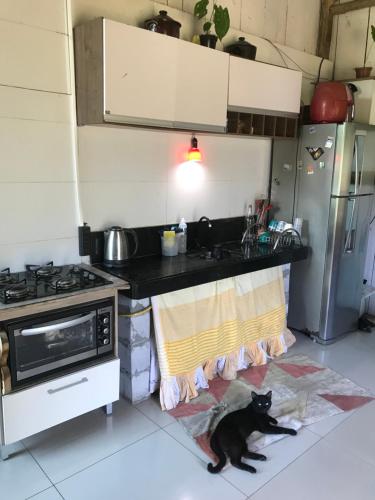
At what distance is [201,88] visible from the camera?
8.17ft

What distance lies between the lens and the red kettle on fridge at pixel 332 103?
3.12 metres

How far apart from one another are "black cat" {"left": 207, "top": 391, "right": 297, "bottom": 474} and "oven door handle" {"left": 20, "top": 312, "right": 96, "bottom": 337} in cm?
87

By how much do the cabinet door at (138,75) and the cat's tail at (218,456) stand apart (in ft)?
5.60

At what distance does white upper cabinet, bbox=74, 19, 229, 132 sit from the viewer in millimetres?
2104

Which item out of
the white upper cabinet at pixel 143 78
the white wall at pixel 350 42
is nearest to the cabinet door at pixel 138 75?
the white upper cabinet at pixel 143 78

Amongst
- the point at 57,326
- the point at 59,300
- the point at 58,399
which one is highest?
the point at 59,300

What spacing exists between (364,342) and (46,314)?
103 inches

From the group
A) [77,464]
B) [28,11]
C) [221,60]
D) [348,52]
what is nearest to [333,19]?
[348,52]

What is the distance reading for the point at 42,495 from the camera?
1811 mm

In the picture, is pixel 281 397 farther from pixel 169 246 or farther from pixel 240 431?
pixel 169 246

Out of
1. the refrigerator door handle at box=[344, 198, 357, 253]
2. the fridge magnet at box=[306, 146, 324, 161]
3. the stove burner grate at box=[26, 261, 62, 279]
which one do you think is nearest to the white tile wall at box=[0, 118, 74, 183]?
the stove burner grate at box=[26, 261, 62, 279]

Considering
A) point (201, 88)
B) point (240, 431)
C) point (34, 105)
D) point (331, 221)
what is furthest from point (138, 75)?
point (240, 431)

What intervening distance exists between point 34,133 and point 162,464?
182cm

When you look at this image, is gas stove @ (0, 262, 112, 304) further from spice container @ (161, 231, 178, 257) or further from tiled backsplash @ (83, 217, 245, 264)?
spice container @ (161, 231, 178, 257)
